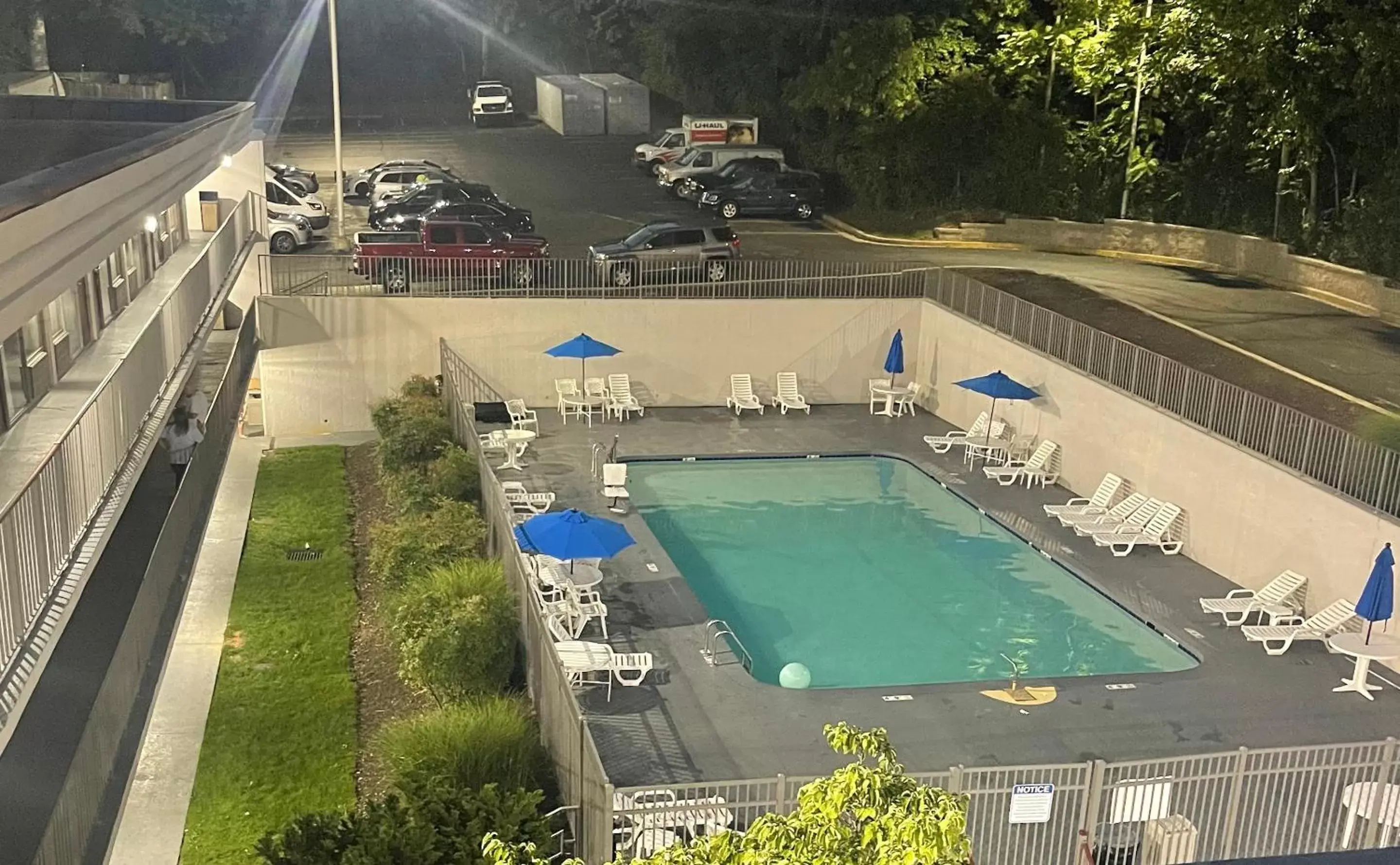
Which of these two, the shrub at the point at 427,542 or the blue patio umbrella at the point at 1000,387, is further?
the blue patio umbrella at the point at 1000,387

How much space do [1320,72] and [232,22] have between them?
48.0 metres

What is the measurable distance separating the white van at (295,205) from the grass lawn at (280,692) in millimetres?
13011

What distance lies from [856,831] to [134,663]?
6.41 m

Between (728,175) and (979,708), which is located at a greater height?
(728,175)

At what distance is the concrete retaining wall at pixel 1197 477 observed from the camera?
1750 cm

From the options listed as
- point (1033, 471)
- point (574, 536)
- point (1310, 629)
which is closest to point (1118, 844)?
point (1310, 629)

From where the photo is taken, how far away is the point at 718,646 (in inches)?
671

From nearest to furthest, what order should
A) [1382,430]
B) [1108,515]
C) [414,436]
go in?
[1382,430] → [1108,515] → [414,436]

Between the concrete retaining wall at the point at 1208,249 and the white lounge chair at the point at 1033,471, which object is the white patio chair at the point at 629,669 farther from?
the concrete retaining wall at the point at 1208,249

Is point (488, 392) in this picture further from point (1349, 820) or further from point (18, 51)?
point (18, 51)

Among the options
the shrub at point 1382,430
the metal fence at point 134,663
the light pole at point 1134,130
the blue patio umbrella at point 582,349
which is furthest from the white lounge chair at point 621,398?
the light pole at point 1134,130

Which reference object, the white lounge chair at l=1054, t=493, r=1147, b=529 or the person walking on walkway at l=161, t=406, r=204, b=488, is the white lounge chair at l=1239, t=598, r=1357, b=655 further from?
the person walking on walkway at l=161, t=406, r=204, b=488

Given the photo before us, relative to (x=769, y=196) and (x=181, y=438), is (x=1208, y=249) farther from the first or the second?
(x=181, y=438)

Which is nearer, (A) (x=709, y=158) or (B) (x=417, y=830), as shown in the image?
(B) (x=417, y=830)
